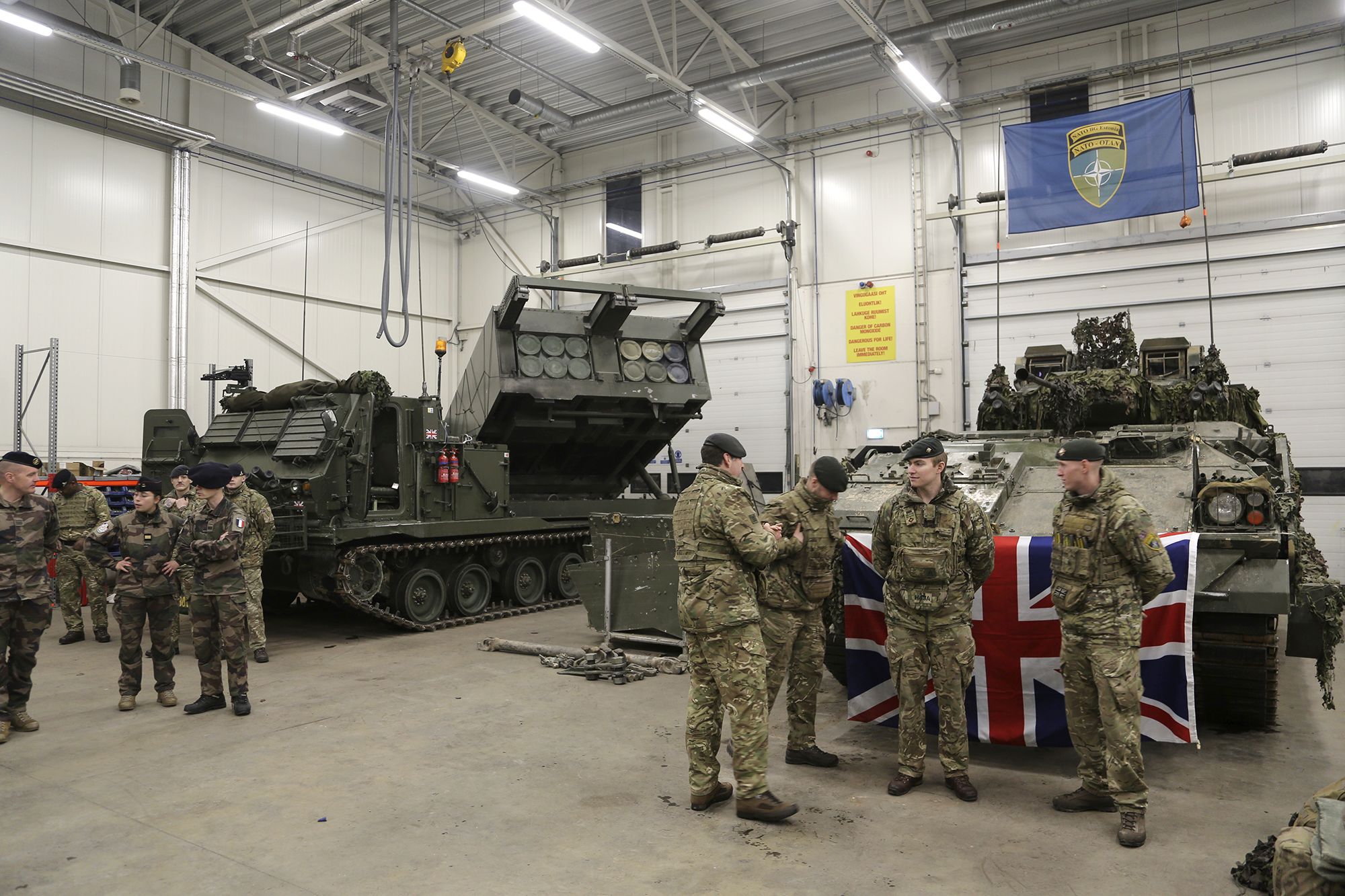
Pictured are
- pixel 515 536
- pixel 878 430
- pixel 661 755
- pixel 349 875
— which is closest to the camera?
pixel 349 875

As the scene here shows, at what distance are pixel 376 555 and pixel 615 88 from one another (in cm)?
1057

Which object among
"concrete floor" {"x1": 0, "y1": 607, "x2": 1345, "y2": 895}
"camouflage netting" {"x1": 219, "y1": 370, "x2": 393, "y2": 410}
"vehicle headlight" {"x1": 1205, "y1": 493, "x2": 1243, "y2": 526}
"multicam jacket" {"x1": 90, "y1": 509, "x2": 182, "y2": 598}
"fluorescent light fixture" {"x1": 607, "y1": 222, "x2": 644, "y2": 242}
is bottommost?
"concrete floor" {"x1": 0, "y1": 607, "x2": 1345, "y2": 895}

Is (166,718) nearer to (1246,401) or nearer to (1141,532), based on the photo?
(1141,532)

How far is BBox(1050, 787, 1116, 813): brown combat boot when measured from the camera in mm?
4312

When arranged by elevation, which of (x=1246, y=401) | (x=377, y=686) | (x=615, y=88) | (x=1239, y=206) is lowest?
(x=377, y=686)

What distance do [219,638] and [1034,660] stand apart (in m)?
5.19

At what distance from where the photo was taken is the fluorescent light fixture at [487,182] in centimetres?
1609

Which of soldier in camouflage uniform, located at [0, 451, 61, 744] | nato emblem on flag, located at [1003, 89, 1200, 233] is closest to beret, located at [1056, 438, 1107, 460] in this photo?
soldier in camouflage uniform, located at [0, 451, 61, 744]

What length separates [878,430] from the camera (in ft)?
49.0

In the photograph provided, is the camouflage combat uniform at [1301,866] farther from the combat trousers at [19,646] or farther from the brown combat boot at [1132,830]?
the combat trousers at [19,646]

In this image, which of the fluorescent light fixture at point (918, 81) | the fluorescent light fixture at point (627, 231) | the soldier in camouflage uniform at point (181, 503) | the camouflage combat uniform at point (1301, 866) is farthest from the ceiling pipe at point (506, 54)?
the camouflage combat uniform at point (1301, 866)

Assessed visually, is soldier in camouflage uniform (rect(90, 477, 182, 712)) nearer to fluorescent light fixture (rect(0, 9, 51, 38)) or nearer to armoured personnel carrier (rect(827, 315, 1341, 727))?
armoured personnel carrier (rect(827, 315, 1341, 727))

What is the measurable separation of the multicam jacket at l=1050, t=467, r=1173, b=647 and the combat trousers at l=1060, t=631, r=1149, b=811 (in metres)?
0.07

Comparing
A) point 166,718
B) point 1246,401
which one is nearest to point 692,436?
point 1246,401
